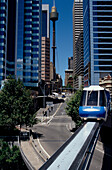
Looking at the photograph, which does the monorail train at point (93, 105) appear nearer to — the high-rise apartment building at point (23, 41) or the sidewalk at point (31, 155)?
the sidewalk at point (31, 155)

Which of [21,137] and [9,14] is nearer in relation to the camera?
[21,137]

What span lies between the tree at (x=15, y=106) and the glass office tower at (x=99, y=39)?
71480 mm

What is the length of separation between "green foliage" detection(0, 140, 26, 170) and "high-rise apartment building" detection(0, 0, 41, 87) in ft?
198

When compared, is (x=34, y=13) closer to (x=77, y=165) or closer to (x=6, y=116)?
(x=6, y=116)

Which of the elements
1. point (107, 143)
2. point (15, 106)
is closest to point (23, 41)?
point (15, 106)

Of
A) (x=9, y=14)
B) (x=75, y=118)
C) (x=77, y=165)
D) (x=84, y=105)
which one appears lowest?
(x=75, y=118)

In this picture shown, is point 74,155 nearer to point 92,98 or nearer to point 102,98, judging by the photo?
point 92,98

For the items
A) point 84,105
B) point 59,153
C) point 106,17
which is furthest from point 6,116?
point 106,17

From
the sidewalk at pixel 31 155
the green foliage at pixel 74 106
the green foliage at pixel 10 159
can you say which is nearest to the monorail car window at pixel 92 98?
the sidewalk at pixel 31 155

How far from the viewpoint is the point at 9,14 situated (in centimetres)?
9038

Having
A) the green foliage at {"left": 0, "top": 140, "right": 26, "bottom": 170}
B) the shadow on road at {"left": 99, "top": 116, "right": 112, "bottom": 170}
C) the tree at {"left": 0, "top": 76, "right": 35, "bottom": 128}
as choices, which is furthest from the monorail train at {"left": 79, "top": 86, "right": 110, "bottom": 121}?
the tree at {"left": 0, "top": 76, "right": 35, "bottom": 128}

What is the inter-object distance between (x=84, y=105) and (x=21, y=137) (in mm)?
21966

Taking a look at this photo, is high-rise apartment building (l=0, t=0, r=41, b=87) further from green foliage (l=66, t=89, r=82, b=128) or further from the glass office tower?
green foliage (l=66, t=89, r=82, b=128)

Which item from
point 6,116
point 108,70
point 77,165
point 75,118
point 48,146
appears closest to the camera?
point 77,165
